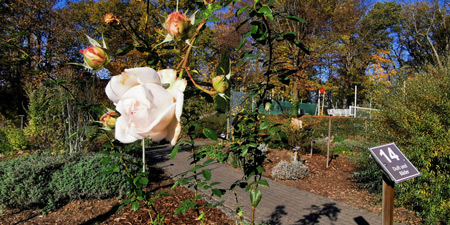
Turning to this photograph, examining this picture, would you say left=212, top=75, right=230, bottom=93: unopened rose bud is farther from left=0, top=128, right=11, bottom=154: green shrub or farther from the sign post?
left=0, top=128, right=11, bottom=154: green shrub

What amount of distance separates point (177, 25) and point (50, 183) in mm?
4005

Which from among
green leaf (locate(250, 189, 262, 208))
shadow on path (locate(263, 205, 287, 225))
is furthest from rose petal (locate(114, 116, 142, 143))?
shadow on path (locate(263, 205, 287, 225))

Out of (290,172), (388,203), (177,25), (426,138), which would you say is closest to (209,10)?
(177,25)

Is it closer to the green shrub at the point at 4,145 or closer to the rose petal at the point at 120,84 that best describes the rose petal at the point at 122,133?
the rose petal at the point at 120,84

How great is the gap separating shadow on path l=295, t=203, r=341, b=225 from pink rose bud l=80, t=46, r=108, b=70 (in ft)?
11.0

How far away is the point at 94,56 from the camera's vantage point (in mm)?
406

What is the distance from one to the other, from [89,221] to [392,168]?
3.20m

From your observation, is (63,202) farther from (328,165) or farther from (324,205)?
(328,165)

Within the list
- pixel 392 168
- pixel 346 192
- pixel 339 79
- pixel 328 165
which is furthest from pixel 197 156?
pixel 339 79

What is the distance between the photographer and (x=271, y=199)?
4.06 metres

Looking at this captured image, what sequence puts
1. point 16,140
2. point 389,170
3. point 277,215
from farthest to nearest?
1. point 16,140
2. point 277,215
3. point 389,170

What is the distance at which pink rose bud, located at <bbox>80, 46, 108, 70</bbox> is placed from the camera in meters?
0.40

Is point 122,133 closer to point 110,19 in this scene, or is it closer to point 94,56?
point 94,56

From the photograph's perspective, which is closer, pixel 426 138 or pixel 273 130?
pixel 273 130
